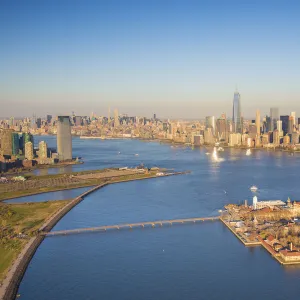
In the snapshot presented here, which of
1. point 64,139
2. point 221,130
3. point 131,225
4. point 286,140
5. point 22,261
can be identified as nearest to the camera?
point 22,261

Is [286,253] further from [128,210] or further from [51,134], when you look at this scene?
[51,134]

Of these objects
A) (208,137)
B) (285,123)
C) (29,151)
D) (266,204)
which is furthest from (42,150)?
(285,123)

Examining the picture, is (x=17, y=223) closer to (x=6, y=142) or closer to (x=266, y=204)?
(x=266, y=204)

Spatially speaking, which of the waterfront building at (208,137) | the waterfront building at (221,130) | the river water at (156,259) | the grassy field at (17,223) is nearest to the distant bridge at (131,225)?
the river water at (156,259)

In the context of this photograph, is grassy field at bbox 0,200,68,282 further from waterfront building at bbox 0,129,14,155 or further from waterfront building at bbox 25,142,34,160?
waterfront building at bbox 0,129,14,155

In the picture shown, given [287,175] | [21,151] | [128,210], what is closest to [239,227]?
[128,210]

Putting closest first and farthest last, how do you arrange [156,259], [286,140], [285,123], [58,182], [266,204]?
[156,259] < [266,204] < [58,182] < [286,140] < [285,123]

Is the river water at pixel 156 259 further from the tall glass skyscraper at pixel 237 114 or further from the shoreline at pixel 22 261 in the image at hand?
the tall glass skyscraper at pixel 237 114
